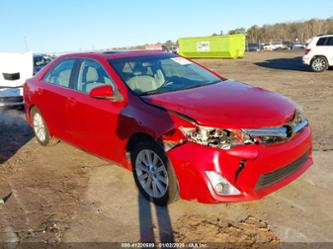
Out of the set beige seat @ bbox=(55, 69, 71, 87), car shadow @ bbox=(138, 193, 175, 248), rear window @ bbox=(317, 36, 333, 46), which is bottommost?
car shadow @ bbox=(138, 193, 175, 248)

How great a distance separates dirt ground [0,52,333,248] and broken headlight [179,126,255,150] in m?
0.79

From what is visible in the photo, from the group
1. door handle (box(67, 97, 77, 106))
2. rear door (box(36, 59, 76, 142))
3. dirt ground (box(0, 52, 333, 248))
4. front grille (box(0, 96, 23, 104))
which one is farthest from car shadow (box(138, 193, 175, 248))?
front grille (box(0, 96, 23, 104))

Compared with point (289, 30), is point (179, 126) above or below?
below

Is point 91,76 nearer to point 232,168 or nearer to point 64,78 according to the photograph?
point 64,78

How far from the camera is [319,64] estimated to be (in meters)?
16.5

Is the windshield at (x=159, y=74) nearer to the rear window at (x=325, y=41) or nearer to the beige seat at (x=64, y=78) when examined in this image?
the beige seat at (x=64, y=78)

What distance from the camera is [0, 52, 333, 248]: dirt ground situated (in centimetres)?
319

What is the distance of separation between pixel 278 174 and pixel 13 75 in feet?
27.0

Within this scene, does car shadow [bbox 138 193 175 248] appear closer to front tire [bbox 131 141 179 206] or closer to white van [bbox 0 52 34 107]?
front tire [bbox 131 141 179 206]

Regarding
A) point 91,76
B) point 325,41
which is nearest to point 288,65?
point 325,41

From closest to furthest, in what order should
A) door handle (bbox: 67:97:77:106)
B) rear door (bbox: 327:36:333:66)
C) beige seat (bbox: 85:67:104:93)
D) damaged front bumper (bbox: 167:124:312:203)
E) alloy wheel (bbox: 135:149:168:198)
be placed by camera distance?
1. damaged front bumper (bbox: 167:124:312:203)
2. alloy wheel (bbox: 135:149:168:198)
3. beige seat (bbox: 85:67:104:93)
4. door handle (bbox: 67:97:77:106)
5. rear door (bbox: 327:36:333:66)

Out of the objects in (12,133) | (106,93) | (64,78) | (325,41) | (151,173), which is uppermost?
(325,41)

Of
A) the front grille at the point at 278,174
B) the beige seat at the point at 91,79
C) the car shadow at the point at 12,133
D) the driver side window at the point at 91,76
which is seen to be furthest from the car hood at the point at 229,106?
the car shadow at the point at 12,133

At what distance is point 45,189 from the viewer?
431 centimetres
